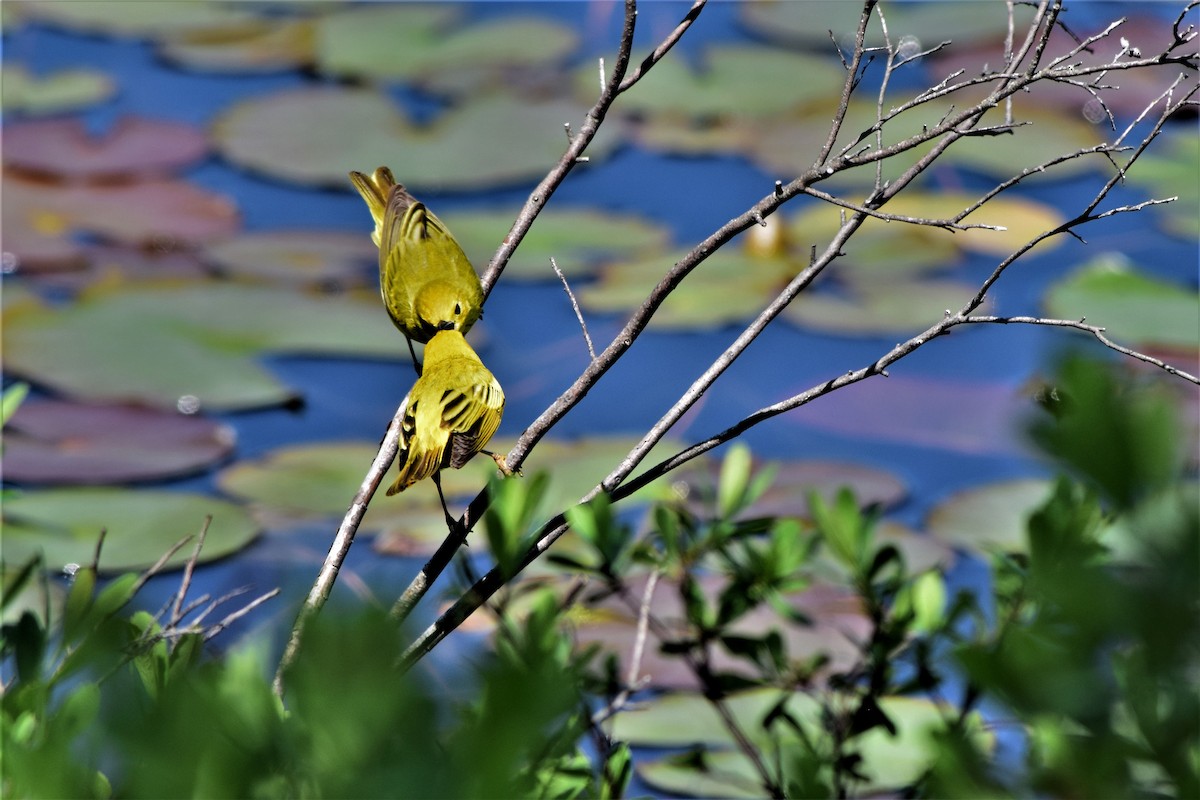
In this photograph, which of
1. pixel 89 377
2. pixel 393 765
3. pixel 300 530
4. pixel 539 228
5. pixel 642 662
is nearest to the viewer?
pixel 393 765

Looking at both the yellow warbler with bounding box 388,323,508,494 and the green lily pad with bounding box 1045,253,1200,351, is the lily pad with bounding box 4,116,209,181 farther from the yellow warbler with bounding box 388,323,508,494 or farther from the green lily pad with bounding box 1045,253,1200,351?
the yellow warbler with bounding box 388,323,508,494

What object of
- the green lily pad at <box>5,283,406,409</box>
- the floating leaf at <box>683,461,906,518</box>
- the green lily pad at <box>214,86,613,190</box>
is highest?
the floating leaf at <box>683,461,906,518</box>

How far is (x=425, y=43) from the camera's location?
5.59 meters

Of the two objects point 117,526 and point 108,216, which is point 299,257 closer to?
point 108,216

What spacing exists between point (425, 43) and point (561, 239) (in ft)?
6.68

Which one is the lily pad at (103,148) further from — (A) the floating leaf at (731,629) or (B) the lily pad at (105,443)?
(A) the floating leaf at (731,629)

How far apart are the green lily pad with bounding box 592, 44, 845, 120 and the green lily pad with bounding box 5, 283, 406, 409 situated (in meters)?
1.78

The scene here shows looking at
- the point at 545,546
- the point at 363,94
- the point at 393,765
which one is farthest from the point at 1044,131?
the point at 393,765

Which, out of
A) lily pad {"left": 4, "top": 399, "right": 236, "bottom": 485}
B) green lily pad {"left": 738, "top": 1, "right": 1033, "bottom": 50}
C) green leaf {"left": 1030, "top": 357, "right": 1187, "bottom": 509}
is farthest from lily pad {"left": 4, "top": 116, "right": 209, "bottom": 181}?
green leaf {"left": 1030, "top": 357, "right": 1187, "bottom": 509}

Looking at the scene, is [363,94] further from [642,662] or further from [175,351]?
[642,662]

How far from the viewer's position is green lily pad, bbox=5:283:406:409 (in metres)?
3.25

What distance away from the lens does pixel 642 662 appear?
92.9 inches

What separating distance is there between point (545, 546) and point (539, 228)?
3133 mm

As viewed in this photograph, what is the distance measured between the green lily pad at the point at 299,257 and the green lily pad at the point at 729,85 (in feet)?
4.60
